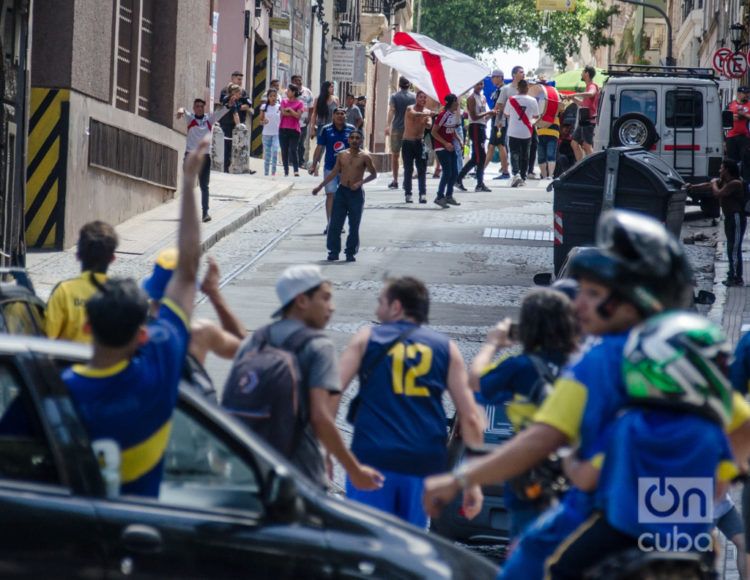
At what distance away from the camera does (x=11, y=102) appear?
17156 mm

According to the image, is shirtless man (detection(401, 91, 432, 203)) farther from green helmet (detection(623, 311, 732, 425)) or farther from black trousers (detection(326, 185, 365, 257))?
green helmet (detection(623, 311, 732, 425))

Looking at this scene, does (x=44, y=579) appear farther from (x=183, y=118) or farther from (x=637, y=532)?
(x=183, y=118)

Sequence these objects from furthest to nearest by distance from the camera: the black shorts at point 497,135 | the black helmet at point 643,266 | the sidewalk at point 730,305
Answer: the black shorts at point 497,135
the sidewalk at point 730,305
the black helmet at point 643,266

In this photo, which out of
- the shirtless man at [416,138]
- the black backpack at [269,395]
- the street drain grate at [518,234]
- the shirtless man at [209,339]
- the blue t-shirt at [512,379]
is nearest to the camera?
the blue t-shirt at [512,379]

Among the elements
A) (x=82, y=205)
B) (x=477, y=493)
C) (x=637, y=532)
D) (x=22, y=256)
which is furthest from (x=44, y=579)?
(x=82, y=205)

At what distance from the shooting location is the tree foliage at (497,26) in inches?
3108

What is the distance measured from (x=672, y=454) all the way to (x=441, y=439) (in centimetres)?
277

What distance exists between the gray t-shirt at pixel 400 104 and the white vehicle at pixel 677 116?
473cm

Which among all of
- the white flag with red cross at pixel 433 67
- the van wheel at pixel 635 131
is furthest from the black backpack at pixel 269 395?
the white flag with red cross at pixel 433 67

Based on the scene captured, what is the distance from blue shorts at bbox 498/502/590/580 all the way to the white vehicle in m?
21.4

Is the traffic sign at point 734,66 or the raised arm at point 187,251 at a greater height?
the traffic sign at point 734,66

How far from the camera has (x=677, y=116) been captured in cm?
2569

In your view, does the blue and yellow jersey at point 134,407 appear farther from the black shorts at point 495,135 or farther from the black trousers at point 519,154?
the black shorts at point 495,135

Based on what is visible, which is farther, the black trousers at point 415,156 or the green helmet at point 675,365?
the black trousers at point 415,156
